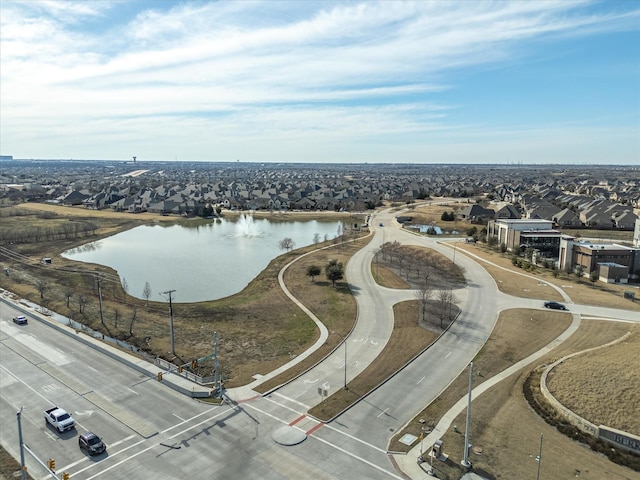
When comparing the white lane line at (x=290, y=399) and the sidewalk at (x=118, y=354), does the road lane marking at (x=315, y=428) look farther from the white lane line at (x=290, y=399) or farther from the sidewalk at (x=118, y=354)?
the sidewalk at (x=118, y=354)

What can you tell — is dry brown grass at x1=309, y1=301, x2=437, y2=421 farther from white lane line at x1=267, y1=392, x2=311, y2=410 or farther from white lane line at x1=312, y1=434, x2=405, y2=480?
white lane line at x1=312, y1=434, x2=405, y2=480

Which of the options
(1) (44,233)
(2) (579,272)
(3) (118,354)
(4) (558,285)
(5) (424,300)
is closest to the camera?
(3) (118,354)

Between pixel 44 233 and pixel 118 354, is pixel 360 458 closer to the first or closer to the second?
pixel 118 354

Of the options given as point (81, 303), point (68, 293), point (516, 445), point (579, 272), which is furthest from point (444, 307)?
point (68, 293)

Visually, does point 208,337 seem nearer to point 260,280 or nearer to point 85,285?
point 260,280

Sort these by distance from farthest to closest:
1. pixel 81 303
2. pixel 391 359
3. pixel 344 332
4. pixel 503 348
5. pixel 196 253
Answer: pixel 196 253 < pixel 81 303 < pixel 344 332 < pixel 503 348 < pixel 391 359

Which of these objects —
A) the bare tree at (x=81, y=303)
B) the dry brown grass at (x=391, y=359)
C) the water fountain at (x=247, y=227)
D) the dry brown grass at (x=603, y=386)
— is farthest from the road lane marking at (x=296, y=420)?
the water fountain at (x=247, y=227)

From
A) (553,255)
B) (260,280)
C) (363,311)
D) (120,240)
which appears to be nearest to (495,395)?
(363,311)
